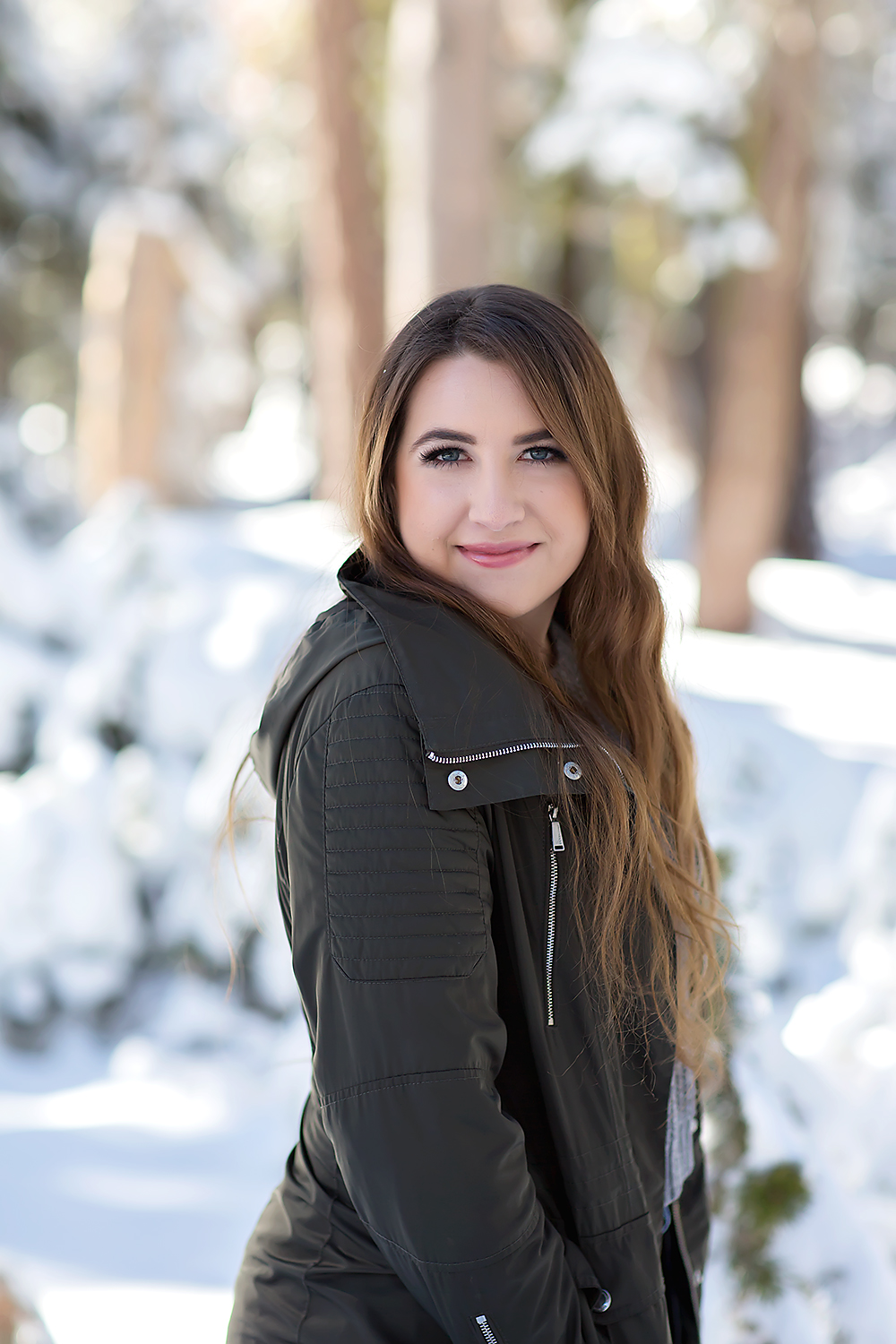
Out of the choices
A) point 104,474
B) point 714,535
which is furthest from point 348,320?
point 714,535

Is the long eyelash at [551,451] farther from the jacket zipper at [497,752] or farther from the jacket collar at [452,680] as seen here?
the jacket zipper at [497,752]

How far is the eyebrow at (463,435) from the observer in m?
1.39

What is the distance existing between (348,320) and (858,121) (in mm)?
8074

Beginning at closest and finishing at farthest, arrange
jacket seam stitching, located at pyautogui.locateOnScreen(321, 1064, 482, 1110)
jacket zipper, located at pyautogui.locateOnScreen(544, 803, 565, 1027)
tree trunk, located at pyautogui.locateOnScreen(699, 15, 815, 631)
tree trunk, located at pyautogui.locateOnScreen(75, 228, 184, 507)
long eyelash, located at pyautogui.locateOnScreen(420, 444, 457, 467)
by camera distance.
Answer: jacket seam stitching, located at pyautogui.locateOnScreen(321, 1064, 482, 1110)
jacket zipper, located at pyautogui.locateOnScreen(544, 803, 565, 1027)
long eyelash, located at pyautogui.locateOnScreen(420, 444, 457, 467)
tree trunk, located at pyautogui.locateOnScreen(699, 15, 815, 631)
tree trunk, located at pyautogui.locateOnScreen(75, 228, 184, 507)

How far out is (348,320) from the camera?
652 cm

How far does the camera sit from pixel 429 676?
48.2 inches

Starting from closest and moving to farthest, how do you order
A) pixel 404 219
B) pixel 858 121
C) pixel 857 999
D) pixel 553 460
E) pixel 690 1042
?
1. pixel 553 460
2. pixel 690 1042
3. pixel 857 999
4. pixel 404 219
5. pixel 858 121

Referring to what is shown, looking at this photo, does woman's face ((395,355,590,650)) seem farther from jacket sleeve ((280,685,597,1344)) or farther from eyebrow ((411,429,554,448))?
jacket sleeve ((280,685,597,1344))

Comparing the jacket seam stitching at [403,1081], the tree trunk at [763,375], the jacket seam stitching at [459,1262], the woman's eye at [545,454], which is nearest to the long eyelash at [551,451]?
the woman's eye at [545,454]

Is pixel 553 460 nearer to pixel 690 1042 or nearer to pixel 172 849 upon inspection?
pixel 690 1042

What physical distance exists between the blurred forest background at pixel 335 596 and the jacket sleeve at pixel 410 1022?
55 centimetres

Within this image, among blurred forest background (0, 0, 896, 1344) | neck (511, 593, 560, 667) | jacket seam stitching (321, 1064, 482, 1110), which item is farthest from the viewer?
blurred forest background (0, 0, 896, 1344)

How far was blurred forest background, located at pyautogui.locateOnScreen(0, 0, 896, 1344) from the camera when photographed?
3086mm

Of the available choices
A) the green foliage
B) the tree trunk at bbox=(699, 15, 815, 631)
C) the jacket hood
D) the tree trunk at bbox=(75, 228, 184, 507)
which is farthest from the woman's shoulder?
the tree trunk at bbox=(75, 228, 184, 507)
